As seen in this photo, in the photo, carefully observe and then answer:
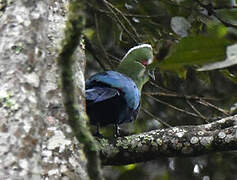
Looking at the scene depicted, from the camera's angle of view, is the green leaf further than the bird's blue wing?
No

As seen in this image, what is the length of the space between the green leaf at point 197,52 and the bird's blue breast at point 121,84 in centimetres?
189

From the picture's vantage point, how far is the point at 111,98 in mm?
2912

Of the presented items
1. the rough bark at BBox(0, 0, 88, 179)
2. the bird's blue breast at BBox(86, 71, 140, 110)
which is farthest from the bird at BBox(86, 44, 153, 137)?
the rough bark at BBox(0, 0, 88, 179)

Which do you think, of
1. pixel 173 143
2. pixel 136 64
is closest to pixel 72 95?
pixel 173 143

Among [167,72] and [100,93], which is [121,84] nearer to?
[100,93]

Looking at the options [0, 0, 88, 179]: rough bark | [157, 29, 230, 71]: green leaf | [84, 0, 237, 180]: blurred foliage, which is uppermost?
[157, 29, 230, 71]: green leaf

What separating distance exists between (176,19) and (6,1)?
174cm

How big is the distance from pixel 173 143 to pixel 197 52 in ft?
4.55

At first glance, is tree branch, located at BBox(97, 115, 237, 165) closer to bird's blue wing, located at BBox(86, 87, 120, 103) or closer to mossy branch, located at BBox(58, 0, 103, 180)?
bird's blue wing, located at BBox(86, 87, 120, 103)

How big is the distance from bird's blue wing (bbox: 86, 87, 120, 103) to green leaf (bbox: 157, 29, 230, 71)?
1783 millimetres

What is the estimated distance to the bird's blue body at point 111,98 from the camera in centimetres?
283

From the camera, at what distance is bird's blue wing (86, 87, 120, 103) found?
2760 mm

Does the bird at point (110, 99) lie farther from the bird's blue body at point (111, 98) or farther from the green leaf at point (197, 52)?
the green leaf at point (197, 52)

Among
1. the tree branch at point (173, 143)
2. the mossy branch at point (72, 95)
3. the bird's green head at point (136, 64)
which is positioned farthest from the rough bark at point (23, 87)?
the bird's green head at point (136, 64)
